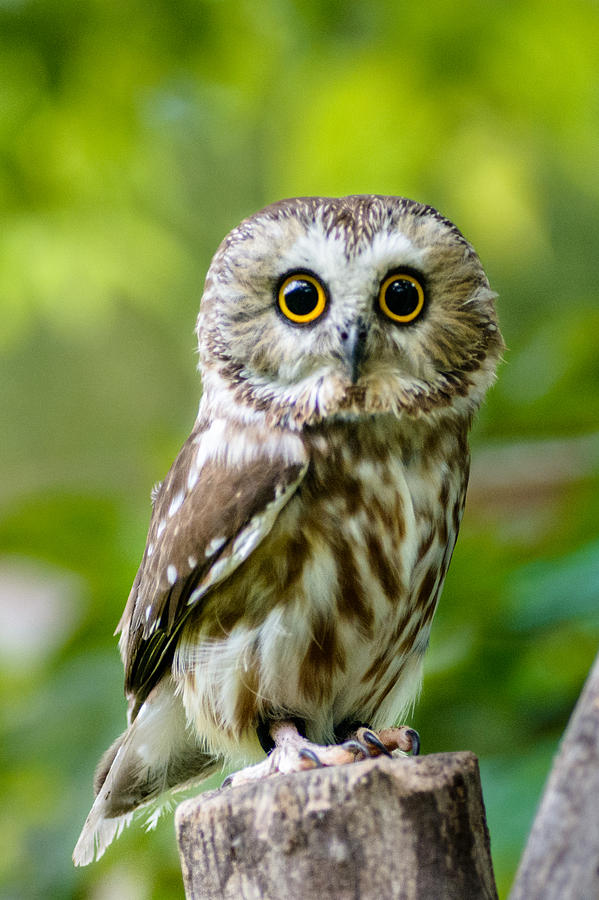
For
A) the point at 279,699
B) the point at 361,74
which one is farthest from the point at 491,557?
the point at 361,74

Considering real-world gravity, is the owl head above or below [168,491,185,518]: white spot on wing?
above

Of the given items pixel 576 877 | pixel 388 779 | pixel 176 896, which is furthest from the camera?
pixel 176 896

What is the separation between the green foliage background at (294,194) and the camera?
2564mm

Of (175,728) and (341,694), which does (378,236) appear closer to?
(341,694)

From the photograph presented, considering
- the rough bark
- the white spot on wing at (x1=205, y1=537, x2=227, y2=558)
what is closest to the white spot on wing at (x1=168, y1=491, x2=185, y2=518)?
the white spot on wing at (x1=205, y1=537, x2=227, y2=558)

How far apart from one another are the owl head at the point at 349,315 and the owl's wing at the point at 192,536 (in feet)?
0.42

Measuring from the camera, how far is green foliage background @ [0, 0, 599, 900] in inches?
101

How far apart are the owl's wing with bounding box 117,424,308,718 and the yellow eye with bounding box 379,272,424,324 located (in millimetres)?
349

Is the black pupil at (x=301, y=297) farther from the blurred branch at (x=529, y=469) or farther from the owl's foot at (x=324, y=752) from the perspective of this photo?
the blurred branch at (x=529, y=469)

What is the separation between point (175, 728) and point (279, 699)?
39 cm

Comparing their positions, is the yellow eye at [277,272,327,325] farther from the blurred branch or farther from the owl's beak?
the blurred branch

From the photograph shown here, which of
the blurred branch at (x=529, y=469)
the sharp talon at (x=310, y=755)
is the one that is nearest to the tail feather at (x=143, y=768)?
the sharp talon at (x=310, y=755)

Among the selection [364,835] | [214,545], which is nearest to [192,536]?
[214,545]

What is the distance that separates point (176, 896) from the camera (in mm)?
2570
